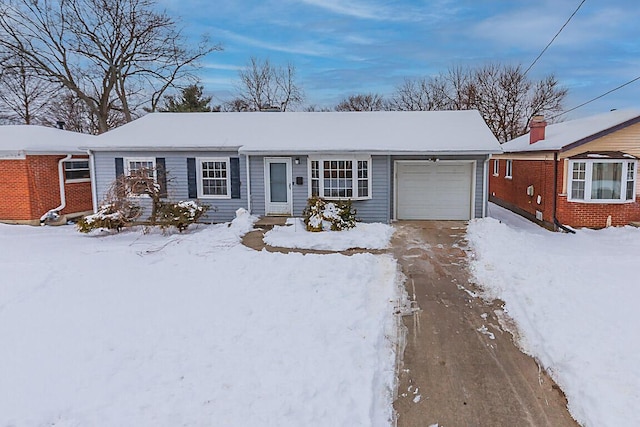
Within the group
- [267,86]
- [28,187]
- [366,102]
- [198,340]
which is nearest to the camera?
[198,340]

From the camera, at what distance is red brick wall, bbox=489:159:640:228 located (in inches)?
490

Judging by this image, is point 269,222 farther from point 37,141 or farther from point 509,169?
point 509,169

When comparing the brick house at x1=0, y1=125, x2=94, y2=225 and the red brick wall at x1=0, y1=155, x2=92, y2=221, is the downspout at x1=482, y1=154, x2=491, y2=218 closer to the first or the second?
the brick house at x1=0, y1=125, x2=94, y2=225

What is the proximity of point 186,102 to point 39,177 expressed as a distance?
1723cm

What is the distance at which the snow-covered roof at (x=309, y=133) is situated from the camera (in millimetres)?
12484

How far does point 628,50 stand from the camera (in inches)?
561

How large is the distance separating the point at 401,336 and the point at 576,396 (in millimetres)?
2012

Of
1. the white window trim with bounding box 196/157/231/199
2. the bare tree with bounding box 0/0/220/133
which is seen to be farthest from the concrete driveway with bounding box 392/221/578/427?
the bare tree with bounding box 0/0/220/133

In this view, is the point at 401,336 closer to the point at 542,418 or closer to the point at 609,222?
the point at 542,418

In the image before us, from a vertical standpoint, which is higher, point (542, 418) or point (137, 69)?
point (137, 69)

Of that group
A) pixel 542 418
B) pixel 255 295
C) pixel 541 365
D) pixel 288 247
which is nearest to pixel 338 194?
pixel 288 247

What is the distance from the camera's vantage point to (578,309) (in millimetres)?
5840

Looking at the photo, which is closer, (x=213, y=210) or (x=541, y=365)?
(x=541, y=365)

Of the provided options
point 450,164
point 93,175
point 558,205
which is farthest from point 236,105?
point 558,205
